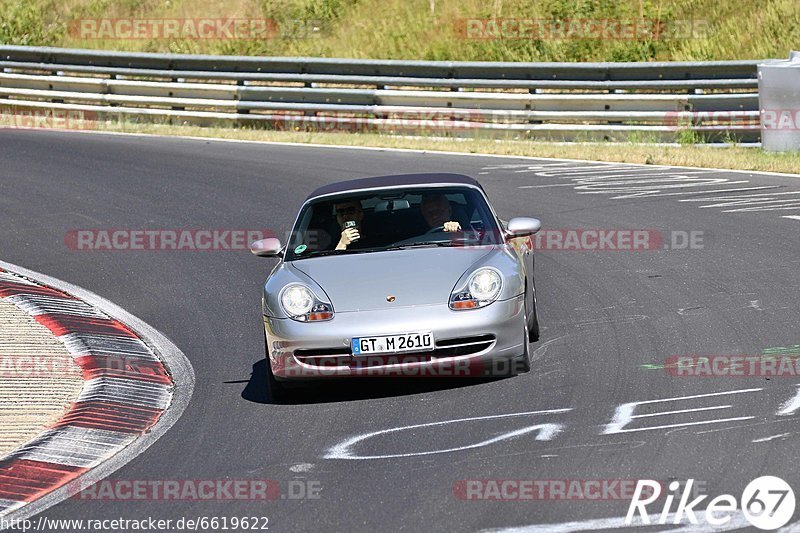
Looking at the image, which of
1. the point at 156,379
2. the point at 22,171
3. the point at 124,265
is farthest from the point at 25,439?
the point at 22,171

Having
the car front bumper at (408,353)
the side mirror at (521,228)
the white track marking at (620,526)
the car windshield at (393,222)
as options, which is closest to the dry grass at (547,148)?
the side mirror at (521,228)

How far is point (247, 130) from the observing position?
75.1ft

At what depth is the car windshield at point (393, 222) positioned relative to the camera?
883cm

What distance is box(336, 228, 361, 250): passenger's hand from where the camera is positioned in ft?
29.1

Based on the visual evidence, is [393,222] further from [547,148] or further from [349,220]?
[547,148]

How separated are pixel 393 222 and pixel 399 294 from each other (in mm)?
1143

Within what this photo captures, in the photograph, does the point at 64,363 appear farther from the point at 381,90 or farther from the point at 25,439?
the point at 381,90

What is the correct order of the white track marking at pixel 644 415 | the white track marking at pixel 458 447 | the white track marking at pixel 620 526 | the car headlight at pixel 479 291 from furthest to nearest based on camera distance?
the car headlight at pixel 479 291, the white track marking at pixel 644 415, the white track marking at pixel 458 447, the white track marking at pixel 620 526

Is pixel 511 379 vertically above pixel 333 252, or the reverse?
pixel 333 252

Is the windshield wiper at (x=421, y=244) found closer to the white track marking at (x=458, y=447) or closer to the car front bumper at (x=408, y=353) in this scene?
the car front bumper at (x=408, y=353)

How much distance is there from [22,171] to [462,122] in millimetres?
7084

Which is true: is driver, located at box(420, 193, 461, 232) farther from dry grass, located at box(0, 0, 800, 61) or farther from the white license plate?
dry grass, located at box(0, 0, 800, 61)

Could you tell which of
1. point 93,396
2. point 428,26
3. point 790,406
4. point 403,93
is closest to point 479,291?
point 790,406

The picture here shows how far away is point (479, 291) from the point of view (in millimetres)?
8047
